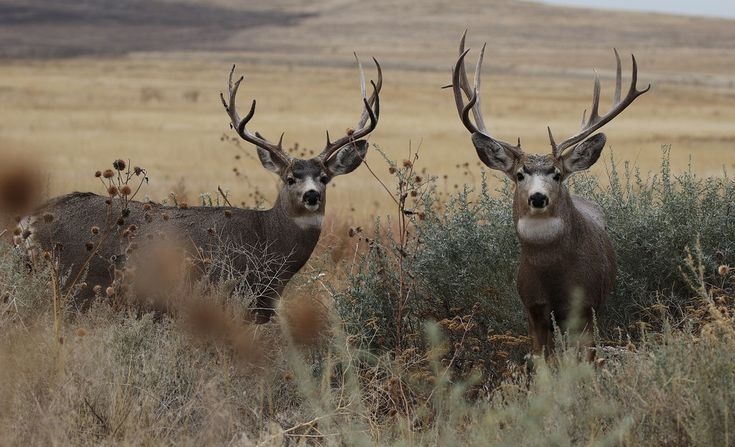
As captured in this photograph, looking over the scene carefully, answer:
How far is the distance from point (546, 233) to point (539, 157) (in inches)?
18.5

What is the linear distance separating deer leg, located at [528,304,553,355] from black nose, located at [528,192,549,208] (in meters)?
0.67

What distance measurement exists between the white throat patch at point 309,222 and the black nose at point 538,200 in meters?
2.41

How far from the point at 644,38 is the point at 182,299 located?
5908 inches

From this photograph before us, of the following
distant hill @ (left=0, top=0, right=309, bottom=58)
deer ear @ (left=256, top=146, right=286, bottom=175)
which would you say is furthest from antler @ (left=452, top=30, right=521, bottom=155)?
distant hill @ (left=0, top=0, right=309, bottom=58)

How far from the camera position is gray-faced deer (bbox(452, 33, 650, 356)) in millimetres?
7031


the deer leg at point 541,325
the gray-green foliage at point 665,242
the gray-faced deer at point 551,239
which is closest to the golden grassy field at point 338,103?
the gray-faced deer at point 551,239

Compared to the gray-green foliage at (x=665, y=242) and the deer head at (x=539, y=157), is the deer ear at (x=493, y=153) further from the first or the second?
the gray-green foliage at (x=665, y=242)

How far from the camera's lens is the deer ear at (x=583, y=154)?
7.36 meters

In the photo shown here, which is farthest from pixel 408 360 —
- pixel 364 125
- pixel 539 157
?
pixel 364 125

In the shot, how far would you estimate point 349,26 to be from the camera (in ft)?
534

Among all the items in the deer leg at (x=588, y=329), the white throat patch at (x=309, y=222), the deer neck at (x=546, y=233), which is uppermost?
the deer neck at (x=546, y=233)

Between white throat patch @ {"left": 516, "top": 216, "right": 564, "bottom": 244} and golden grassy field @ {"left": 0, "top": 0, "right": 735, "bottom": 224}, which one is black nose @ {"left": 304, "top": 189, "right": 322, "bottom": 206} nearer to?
golden grassy field @ {"left": 0, "top": 0, "right": 735, "bottom": 224}

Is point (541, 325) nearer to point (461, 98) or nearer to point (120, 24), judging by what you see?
point (461, 98)

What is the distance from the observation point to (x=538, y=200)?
22.3 feet
